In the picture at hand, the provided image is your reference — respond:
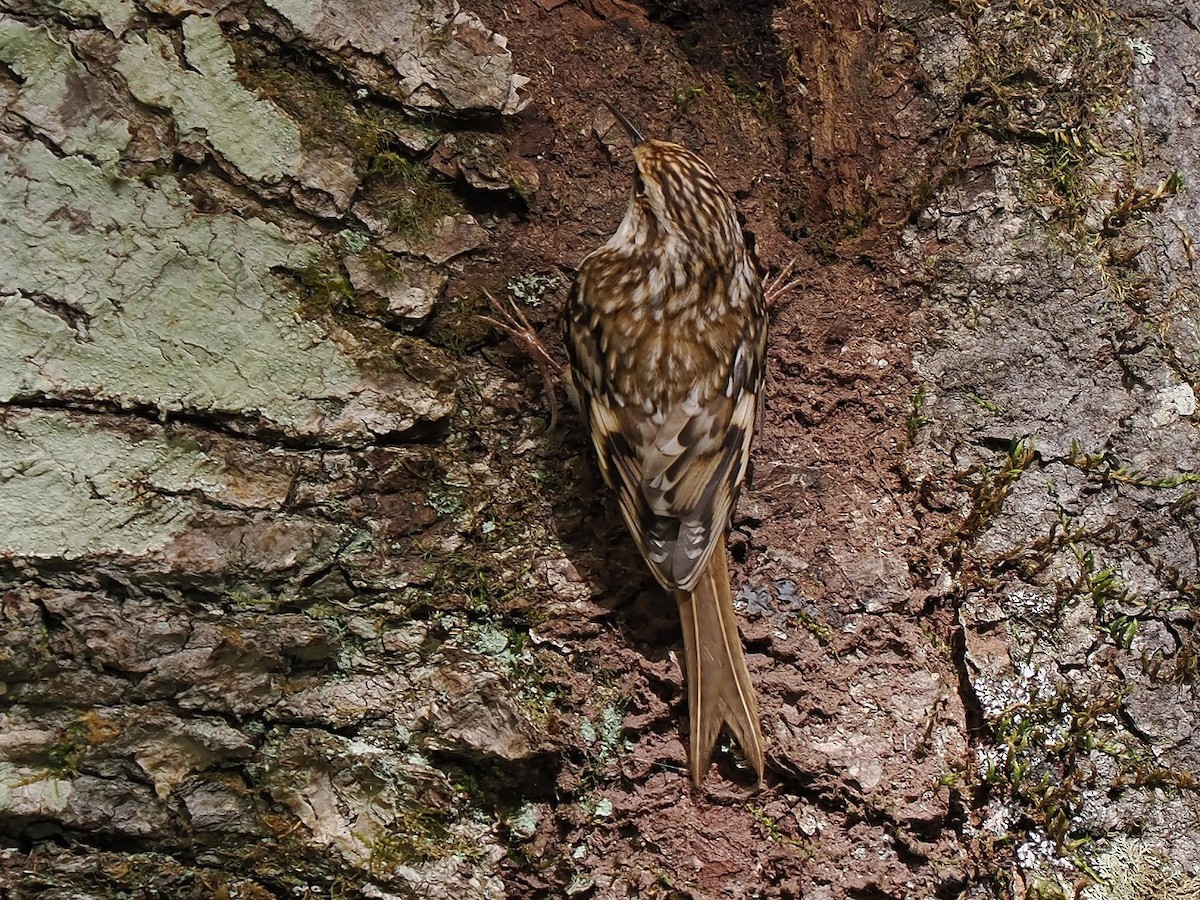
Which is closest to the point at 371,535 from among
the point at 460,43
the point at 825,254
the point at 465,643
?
the point at 465,643

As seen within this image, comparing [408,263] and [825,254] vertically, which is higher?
[825,254]

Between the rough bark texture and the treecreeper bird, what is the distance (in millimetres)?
59

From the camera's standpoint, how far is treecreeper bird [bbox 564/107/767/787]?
5.31ft

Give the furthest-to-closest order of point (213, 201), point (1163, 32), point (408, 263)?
point (1163, 32), point (408, 263), point (213, 201)

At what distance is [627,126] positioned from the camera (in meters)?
1.80

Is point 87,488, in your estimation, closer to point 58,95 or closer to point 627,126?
point 58,95

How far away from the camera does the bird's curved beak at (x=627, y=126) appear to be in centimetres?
180

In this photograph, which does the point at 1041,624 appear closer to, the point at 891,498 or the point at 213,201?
the point at 891,498

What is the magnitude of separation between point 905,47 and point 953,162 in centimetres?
24

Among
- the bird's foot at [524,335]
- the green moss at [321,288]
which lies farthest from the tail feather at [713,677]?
the green moss at [321,288]

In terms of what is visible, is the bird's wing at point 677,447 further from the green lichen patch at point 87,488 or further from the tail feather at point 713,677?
the green lichen patch at point 87,488

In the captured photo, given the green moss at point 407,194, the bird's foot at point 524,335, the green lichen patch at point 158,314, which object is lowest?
the green lichen patch at point 158,314

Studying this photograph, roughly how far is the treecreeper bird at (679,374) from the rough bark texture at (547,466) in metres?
0.06

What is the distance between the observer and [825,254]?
1879 mm
